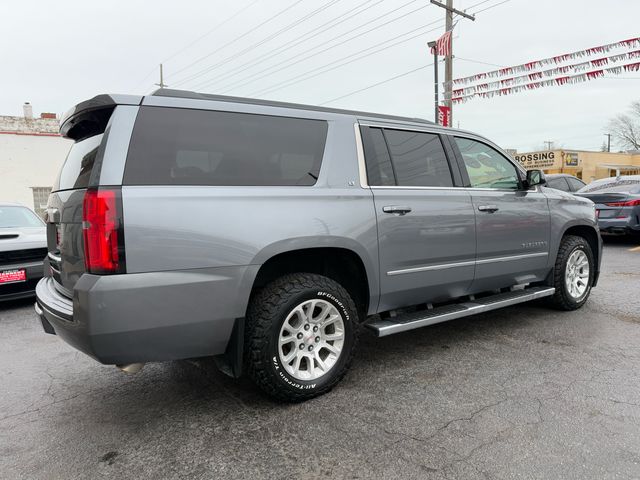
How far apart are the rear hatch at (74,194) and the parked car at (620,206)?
9.78 meters

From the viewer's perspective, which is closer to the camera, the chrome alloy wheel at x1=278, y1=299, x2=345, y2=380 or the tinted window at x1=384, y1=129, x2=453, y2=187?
the chrome alloy wheel at x1=278, y1=299, x2=345, y2=380

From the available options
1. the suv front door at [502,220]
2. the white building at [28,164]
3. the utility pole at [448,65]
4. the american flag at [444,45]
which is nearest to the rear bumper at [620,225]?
the suv front door at [502,220]

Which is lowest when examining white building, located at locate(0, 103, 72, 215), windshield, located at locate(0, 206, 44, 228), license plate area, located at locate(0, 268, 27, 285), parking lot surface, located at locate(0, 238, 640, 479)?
parking lot surface, located at locate(0, 238, 640, 479)

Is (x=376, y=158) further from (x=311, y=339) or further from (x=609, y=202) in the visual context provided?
(x=609, y=202)

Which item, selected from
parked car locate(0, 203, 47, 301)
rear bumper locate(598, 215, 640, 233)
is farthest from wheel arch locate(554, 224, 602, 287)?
parked car locate(0, 203, 47, 301)

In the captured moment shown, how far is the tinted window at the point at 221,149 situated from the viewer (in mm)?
2535

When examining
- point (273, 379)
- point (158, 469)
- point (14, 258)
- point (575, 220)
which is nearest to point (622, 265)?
point (575, 220)

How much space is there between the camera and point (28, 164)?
2264 cm

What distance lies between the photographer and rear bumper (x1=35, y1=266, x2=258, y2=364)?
→ 7.73ft

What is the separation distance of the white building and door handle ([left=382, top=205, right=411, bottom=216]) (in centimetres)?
2308

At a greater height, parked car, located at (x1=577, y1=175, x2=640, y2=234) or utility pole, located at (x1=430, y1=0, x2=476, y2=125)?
utility pole, located at (x1=430, y1=0, x2=476, y2=125)

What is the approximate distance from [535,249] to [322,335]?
102 inches

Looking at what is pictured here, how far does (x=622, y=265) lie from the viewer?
7.84 metres

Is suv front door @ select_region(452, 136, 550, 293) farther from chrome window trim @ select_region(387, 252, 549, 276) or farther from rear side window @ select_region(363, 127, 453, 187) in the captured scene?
rear side window @ select_region(363, 127, 453, 187)
